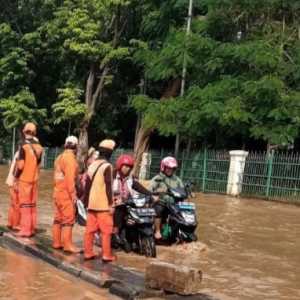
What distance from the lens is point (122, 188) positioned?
34.5 ft

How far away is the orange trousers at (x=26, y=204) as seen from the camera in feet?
36.1

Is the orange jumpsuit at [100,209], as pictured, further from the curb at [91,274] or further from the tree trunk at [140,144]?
the tree trunk at [140,144]

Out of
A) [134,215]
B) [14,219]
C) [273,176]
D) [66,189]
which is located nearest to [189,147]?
[273,176]

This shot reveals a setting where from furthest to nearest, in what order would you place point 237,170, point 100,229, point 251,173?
point 237,170, point 251,173, point 100,229

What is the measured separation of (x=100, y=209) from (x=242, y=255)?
10.1ft

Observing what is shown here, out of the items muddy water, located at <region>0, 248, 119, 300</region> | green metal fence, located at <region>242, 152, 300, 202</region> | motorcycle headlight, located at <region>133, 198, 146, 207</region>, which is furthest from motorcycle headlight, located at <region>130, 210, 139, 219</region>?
green metal fence, located at <region>242, 152, 300, 202</region>

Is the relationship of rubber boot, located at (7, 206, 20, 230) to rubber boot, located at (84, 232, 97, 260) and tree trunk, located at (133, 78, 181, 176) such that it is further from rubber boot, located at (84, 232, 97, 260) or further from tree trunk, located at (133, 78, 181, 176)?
tree trunk, located at (133, 78, 181, 176)

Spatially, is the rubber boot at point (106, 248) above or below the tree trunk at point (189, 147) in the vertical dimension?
below

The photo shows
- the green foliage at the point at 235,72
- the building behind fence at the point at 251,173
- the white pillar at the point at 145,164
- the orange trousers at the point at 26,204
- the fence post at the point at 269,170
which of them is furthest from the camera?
the white pillar at the point at 145,164

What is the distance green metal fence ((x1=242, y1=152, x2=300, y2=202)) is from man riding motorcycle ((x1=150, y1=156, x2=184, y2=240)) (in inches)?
449

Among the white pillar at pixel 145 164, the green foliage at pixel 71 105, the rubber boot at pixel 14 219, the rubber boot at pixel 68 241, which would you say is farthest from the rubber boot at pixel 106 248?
the green foliage at pixel 71 105

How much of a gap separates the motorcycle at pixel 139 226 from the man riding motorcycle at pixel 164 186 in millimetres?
552

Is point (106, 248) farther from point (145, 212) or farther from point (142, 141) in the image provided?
point (142, 141)

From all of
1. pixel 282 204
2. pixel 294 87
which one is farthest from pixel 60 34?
pixel 282 204
